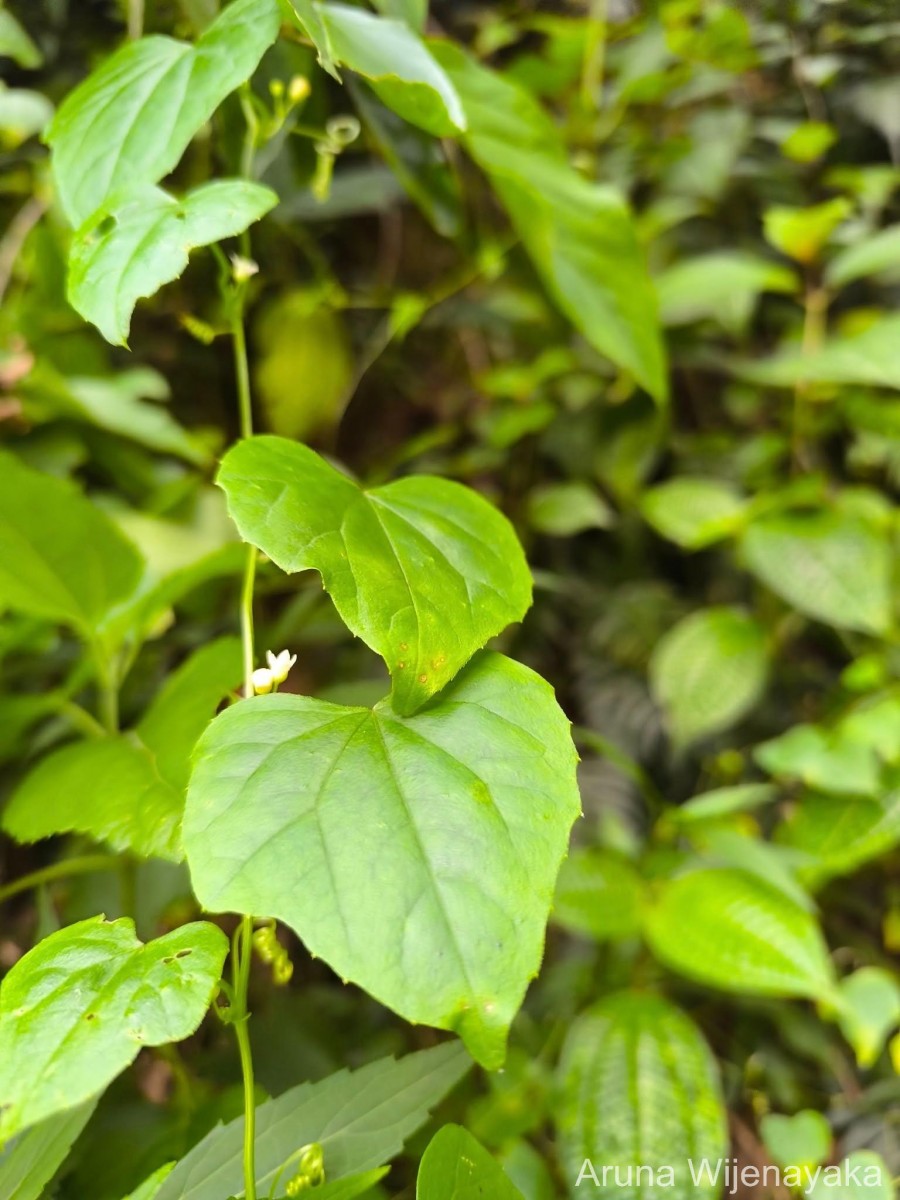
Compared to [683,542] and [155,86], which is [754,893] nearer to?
[683,542]

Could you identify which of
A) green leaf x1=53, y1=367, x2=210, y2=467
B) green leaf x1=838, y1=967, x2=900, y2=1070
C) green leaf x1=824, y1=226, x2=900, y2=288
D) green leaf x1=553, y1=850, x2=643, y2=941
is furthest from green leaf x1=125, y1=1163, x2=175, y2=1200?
green leaf x1=824, y1=226, x2=900, y2=288

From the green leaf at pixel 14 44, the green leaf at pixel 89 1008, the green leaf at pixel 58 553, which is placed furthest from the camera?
the green leaf at pixel 14 44

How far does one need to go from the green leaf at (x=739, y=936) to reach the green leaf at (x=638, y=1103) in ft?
0.19

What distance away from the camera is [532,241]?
703 millimetres

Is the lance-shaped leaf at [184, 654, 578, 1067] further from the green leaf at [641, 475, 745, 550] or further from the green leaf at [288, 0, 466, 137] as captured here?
the green leaf at [641, 475, 745, 550]

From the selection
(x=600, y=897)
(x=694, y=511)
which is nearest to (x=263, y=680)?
(x=600, y=897)

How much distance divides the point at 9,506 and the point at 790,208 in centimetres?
104

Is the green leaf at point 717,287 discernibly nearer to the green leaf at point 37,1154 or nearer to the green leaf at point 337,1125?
the green leaf at point 337,1125

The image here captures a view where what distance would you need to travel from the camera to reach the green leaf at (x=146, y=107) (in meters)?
0.43

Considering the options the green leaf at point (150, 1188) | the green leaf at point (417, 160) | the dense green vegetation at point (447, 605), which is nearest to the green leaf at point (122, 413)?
the dense green vegetation at point (447, 605)

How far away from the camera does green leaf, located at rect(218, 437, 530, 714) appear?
0.36 metres

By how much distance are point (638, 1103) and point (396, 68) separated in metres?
0.70

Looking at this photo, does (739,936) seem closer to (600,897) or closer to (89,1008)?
(600,897)

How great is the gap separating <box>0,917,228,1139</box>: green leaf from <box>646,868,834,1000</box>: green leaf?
0.46 metres
